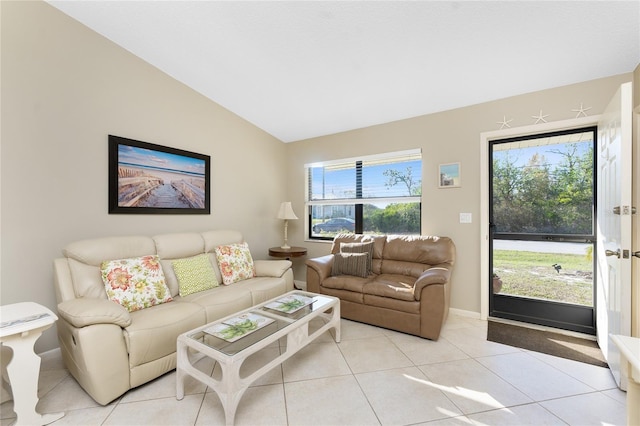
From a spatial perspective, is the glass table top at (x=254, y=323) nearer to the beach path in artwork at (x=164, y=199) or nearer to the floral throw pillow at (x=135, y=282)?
the floral throw pillow at (x=135, y=282)

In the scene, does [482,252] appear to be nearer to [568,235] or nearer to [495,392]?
[568,235]

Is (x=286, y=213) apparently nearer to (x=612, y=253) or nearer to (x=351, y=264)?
(x=351, y=264)

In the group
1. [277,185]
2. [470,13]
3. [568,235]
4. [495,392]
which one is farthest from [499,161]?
[277,185]

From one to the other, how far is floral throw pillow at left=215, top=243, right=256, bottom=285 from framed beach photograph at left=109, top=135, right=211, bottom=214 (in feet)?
2.09

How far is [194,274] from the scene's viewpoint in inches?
99.7

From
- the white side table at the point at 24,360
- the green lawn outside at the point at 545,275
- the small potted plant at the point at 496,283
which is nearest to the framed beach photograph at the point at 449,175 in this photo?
the green lawn outside at the point at 545,275

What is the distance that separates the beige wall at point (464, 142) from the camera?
8.13ft

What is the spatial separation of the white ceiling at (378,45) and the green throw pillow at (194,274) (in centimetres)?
199

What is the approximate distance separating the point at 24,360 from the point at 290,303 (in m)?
1.57

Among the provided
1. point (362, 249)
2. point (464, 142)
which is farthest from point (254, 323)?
point (464, 142)

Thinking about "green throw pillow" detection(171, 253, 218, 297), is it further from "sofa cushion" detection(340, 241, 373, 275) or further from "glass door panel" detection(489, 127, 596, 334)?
"glass door panel" detection(489, 127, 596, 334)

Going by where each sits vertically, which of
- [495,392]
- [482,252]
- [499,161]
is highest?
[499,161]

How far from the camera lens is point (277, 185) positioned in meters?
4.27

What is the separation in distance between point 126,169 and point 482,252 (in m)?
3.82
